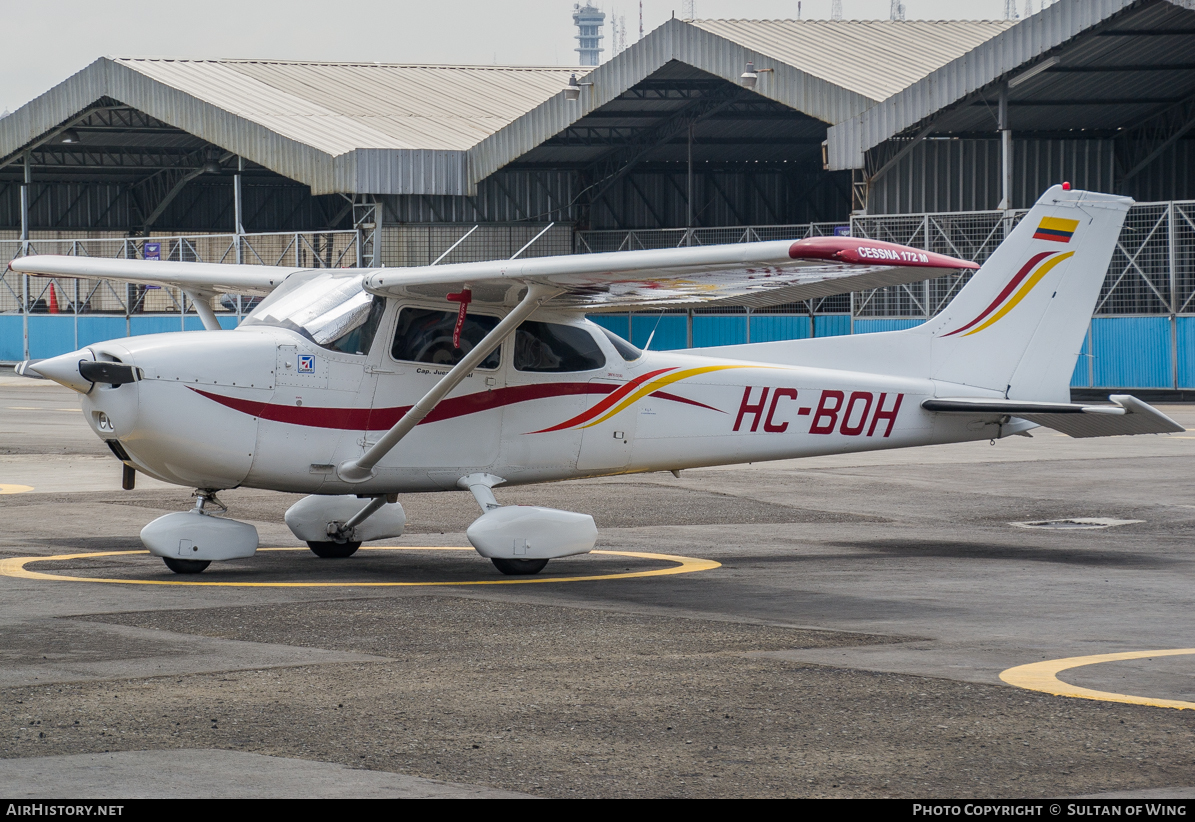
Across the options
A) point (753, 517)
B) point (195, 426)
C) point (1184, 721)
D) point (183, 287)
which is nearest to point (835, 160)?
point (753, 517)

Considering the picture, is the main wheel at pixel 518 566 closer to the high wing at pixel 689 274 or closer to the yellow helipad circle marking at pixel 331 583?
the yellow helipad circle marking at pixel 331 583

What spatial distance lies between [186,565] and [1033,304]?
7.27 metres

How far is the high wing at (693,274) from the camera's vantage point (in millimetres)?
9477

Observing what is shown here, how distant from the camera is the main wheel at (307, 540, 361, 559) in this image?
490 inches

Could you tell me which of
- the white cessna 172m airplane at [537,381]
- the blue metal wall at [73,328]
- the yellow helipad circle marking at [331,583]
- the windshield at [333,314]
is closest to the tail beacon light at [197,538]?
the white cessna 172m airplane at [537,381]

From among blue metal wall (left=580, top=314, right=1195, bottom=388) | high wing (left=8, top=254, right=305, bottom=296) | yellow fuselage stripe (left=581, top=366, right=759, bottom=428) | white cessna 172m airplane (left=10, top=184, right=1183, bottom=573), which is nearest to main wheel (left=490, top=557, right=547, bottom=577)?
white cessna 172m airplane (left=10, top=184, right=1183, bottom=573)

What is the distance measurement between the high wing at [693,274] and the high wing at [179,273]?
1.98m

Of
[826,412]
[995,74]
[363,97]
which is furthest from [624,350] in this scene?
[363,97]

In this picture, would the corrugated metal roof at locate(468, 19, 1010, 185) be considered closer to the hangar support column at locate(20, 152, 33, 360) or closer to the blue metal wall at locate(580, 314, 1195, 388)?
the blue metal wall at locate(580, 314, 1195, 388)

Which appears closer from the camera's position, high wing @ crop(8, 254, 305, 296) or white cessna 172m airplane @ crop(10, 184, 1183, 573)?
white cessna 172m airplane @ crop(10, 184, 1183, 573)

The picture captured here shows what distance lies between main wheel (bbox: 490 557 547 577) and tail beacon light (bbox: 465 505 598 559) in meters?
0.09

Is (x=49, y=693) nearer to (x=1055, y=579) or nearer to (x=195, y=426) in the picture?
(x=195, y=426)

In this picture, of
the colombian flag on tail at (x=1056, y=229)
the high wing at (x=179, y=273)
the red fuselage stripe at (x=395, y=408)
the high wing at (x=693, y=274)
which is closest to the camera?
the high wing at (x=693, y=274)

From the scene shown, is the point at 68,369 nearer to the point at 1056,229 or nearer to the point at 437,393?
the point at 437,393
